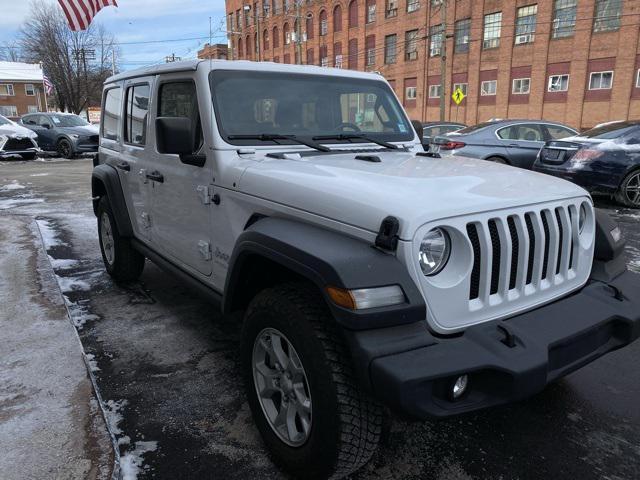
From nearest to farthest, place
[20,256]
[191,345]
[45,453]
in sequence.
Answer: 1. [45,453]
2. [191,345]
3. [20,256]

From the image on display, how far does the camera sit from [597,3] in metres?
28.7

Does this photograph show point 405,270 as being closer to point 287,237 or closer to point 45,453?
point 287,237

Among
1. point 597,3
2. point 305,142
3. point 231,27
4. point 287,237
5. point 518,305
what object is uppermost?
point 231,27

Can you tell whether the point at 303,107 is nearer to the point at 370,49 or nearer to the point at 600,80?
the point at 600,80

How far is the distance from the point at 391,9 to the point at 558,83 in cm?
1511

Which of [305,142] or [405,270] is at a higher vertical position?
[305,142]

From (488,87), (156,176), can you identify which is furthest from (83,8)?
(488,87)

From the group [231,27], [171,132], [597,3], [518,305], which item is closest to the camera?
[518,305]

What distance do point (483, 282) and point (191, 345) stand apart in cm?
240

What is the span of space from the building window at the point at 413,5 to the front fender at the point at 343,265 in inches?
1552

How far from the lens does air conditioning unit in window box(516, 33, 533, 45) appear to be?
31562mm

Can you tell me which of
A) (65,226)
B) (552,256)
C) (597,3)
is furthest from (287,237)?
(597,3)

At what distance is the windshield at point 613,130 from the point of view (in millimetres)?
8773

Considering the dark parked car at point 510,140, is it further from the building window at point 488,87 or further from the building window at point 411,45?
the building window at point 411,45
